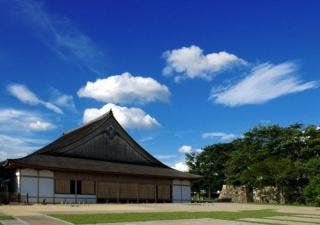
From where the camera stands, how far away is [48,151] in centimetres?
3709

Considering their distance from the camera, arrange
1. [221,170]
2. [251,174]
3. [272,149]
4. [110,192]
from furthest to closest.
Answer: [221,170] → [272,149] → [251,174] → [110,192]

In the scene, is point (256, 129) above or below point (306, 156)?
above

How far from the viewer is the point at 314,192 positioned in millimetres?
39219

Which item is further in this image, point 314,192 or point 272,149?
point 272,149

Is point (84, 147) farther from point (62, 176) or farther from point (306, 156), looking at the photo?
point (306, 156)

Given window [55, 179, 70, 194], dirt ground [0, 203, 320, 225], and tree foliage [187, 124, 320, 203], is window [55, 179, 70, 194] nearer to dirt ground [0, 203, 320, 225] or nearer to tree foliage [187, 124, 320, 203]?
dirt ground [0, 203, 320, 225]

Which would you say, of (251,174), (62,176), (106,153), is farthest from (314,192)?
(62,176)

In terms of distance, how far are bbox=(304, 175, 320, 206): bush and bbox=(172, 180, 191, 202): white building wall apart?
38.7ft

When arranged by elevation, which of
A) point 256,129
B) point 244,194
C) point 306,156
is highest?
point 256,129

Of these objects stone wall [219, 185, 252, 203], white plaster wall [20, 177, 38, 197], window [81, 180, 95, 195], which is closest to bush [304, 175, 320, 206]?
stone wall [219, 185, 252, 203]

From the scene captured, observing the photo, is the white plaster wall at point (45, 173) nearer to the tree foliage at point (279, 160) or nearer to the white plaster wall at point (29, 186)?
the white plaster wall at point (29, 186)

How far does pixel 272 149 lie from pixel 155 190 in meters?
18.0

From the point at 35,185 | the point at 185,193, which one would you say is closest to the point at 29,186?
the point at 35,185

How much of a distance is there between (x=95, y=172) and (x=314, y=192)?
1861cm
